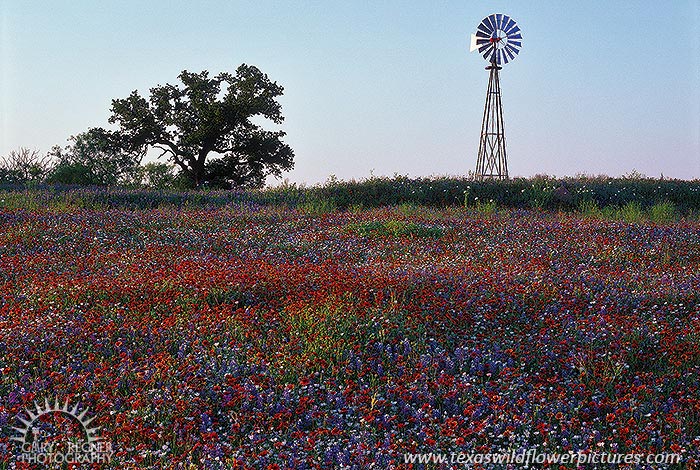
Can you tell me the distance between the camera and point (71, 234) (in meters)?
13.0

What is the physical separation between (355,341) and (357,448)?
2.16 m

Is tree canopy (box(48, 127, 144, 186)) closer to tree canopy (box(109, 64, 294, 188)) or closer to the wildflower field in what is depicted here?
tree canopy (box(109, 64, 294, 188))

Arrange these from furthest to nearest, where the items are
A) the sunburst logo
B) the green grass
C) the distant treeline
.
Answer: the distant treeline, the green grass, the sunburst logo

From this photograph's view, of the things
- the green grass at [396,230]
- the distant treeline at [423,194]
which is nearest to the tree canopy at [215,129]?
the distant treeline at [423,194]

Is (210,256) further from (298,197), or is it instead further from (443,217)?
(298,197)

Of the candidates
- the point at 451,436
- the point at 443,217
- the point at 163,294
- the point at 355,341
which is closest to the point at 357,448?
the point at 451,436

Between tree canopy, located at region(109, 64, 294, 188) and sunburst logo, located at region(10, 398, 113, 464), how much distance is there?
A: 28925 millimetres

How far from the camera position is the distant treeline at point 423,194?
19.8m

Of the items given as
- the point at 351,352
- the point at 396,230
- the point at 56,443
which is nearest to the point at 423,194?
the point at 396,230

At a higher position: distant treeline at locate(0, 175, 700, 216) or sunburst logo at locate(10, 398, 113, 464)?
distant treeline at locate(0, 175, 700, 216)

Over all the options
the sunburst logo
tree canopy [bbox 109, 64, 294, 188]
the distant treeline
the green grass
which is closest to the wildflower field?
the sunburst logo

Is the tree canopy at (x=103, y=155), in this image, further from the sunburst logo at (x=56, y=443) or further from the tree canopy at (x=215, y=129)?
the sunburst logo at (x=56, y=443)

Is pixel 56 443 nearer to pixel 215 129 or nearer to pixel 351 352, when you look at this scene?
pixel 351 352

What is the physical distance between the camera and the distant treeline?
1984 centimetres
